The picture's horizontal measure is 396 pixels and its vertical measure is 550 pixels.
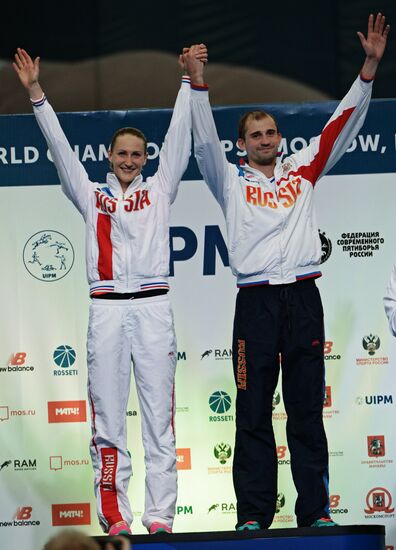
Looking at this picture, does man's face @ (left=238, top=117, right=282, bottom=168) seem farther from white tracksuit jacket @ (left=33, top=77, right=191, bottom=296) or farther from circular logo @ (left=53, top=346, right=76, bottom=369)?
circular logo @ (left=53, top=346, right=76, bottom=369)

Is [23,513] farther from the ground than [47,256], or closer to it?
closer to it

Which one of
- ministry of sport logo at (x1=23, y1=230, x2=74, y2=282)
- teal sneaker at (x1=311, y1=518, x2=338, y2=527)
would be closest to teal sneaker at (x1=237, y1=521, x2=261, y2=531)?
teal sneaker at (x1=311, y1=518, x2=338, y2=527)

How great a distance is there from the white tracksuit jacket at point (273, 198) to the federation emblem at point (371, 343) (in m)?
1.66

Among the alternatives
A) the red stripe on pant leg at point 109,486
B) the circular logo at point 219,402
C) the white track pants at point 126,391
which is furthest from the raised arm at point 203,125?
the circular logo at point 219,402

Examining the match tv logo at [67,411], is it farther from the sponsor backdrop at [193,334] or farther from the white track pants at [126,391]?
the white track pants at [126,391]

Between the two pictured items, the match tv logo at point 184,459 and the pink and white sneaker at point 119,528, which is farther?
the match tv logo at point 184,459

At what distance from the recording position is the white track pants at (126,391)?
442 centimetres

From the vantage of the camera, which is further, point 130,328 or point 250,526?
point 130,328

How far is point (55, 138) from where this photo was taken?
15.2ft

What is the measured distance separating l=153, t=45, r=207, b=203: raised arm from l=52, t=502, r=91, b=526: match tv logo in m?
2.13

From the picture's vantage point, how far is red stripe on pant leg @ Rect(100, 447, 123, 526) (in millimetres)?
4352

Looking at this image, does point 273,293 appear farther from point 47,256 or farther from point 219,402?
point 47,256

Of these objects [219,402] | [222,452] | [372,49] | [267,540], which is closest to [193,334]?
[219,402]

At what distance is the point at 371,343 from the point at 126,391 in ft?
6.56
